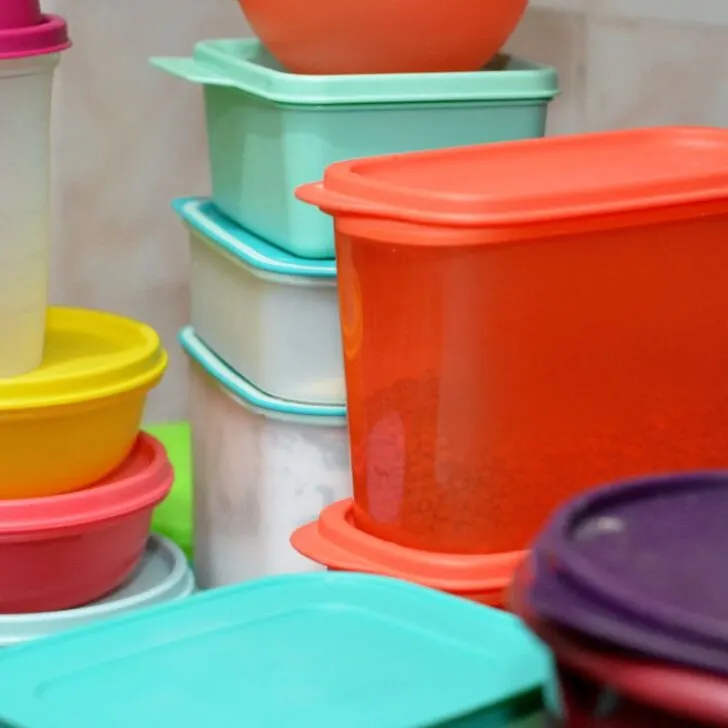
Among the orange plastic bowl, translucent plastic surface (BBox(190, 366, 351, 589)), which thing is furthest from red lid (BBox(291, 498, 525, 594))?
the orange plastic bowl

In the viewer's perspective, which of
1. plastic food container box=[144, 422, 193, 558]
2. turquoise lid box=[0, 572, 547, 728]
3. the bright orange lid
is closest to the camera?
turquoise lid box=[0, 572, 547, 728]

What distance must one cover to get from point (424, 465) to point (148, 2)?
0.78 m

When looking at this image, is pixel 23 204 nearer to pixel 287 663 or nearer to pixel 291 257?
pixel 291 257

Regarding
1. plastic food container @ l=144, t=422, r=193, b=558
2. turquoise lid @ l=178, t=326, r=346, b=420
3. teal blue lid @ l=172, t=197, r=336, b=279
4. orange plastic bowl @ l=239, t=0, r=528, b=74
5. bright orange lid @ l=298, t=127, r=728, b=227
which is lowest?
plastic food container @ l=144, t=422, r=193, b=558

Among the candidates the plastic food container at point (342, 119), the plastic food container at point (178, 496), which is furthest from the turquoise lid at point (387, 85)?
the plastic food container at point (178, 496)

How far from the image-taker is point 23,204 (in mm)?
930

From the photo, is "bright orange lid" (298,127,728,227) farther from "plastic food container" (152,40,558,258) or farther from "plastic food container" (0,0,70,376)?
"plastic food container" (0,0,70,376)

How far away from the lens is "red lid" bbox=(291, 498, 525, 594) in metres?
0.78

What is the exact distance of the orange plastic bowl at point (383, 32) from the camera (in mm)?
930

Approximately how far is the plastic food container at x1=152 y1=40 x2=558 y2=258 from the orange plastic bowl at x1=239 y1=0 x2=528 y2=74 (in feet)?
0.09

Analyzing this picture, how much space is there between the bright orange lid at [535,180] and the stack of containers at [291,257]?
0.08 m

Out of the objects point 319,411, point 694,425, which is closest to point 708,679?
point 694,425

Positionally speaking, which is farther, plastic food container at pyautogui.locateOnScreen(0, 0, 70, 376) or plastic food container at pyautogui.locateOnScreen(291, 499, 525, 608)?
plastic food container at pyautogui.locateOnScreen(0, 0, 70, 376)

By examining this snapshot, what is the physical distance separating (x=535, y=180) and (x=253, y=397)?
27 cm
